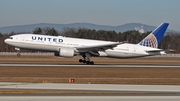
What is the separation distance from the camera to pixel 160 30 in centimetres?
5638

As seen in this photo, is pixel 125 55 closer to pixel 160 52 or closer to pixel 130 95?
pixel 160 52

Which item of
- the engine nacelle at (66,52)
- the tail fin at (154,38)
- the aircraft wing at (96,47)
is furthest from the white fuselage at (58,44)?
the tail fin at (154,38)

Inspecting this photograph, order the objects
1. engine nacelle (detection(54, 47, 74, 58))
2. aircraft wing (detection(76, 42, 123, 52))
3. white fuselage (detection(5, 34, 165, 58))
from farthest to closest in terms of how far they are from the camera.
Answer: white fuselage (detection(5, 34, 165, 58))
aircraft wing (detection(76, 42, 123, 52))
engine nacelle (detection(54, 47, 74, 58))

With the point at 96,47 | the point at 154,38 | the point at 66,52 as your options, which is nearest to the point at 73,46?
the point at 66,52

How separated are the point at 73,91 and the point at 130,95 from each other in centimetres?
312

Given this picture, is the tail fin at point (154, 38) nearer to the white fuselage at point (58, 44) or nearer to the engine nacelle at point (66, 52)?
the white fuselage at point (58, 44)

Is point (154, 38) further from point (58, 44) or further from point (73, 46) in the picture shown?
point (58, 44)
